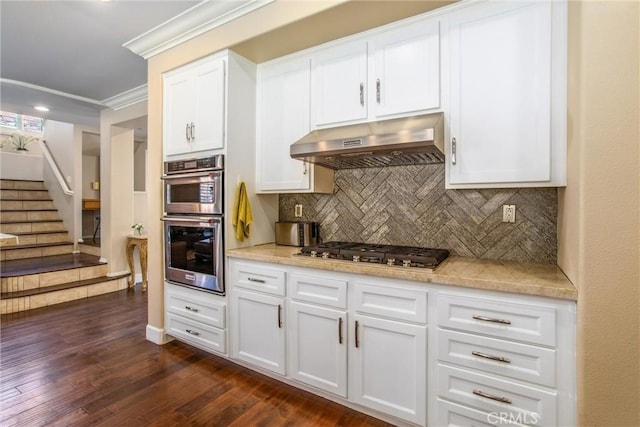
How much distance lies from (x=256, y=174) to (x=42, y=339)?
2.65 metres

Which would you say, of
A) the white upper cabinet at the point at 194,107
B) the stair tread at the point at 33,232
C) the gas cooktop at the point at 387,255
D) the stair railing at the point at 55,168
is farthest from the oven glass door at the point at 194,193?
the stair tread at the point at 33,232

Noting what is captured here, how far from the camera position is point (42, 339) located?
3.01 m

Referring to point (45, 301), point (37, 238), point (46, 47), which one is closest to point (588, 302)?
point (46, 47)

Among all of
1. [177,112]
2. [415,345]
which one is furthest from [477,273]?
[177,112]

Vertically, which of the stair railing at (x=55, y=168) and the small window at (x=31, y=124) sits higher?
the small window at (x=31, y=124)

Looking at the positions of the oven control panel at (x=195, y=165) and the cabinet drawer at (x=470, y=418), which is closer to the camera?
the cabinet drawer at (x=470, y=418)

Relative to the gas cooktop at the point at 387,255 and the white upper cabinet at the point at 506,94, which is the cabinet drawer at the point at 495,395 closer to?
the gas cooktop at the point at 387,255

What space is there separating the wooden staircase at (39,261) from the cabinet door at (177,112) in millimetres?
2921

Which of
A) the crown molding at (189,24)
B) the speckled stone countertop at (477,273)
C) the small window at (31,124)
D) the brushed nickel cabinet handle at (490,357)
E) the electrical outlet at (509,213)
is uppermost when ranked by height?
the small window at (31,124)

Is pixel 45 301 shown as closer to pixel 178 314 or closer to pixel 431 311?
pixel 178 314

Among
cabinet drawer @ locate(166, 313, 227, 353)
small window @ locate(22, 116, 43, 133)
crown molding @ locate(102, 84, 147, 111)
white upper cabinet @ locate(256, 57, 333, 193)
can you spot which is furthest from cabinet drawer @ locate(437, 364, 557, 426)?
small window @ locate(22, 116, 43, 133)

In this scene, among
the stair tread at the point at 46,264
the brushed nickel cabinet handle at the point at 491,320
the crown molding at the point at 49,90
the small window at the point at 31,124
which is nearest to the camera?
the brushed nickel cabinet handle at the point at 491,320

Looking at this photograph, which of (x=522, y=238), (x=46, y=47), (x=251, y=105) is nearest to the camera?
(x=522, y=238)

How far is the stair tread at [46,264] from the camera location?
425 cm
